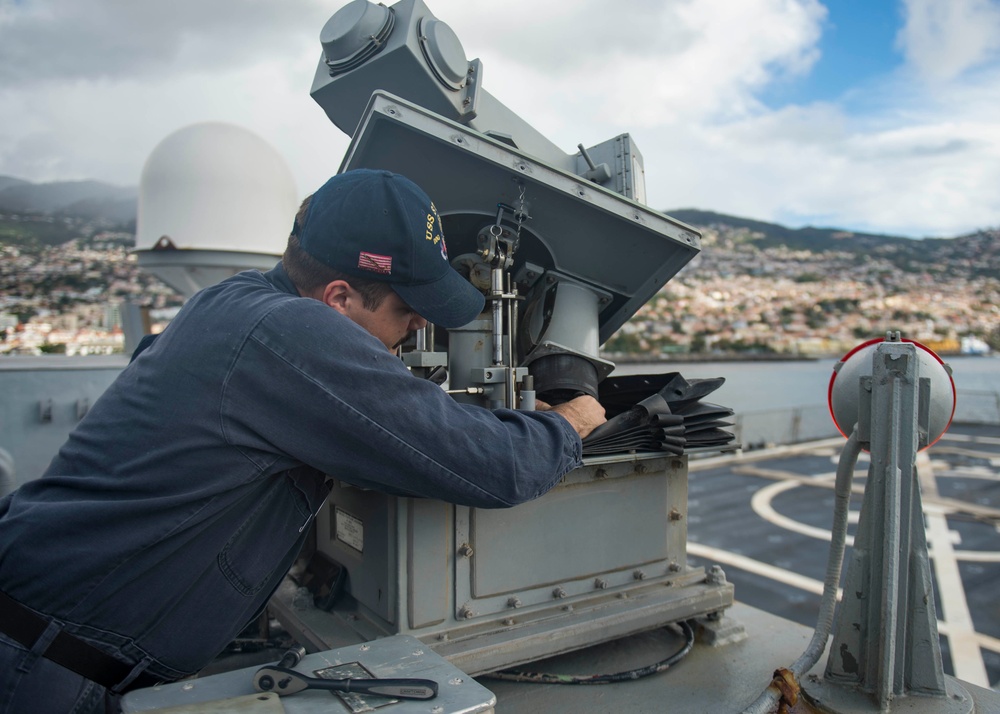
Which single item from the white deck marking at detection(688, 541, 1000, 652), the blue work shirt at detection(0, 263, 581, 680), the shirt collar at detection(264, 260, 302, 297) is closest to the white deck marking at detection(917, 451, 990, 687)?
the white deck marking at detection(688, 541, 1000, 652)

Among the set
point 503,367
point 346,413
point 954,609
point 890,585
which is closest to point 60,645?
point 346,413

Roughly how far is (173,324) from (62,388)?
6.16 meters

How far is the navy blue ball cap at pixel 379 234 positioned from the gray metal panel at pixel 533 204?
16.8 inches

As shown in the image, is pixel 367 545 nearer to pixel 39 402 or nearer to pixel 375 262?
pixel 375 262

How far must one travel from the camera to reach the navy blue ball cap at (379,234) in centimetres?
147

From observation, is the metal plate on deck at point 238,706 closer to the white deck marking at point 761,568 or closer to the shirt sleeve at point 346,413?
the shirt sleeve at point 346,413

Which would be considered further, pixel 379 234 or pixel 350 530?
pixel 350 530

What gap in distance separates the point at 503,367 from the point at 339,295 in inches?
30.5

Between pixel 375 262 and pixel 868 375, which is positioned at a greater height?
pixel 375 262

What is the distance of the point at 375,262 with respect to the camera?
4.86ft

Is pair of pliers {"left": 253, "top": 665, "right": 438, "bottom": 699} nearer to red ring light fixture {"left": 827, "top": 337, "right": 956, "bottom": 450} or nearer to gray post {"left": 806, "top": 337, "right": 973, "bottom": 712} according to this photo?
gray post {"left": 806, "top": 337, "right": 973, "bottom": 712}

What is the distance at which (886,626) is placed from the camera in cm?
196

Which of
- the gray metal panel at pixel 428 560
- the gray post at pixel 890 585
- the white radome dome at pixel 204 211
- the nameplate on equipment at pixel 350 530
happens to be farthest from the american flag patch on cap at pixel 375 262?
the white radome dome at pixel 204 211

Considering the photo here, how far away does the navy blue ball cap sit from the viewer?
147cm
